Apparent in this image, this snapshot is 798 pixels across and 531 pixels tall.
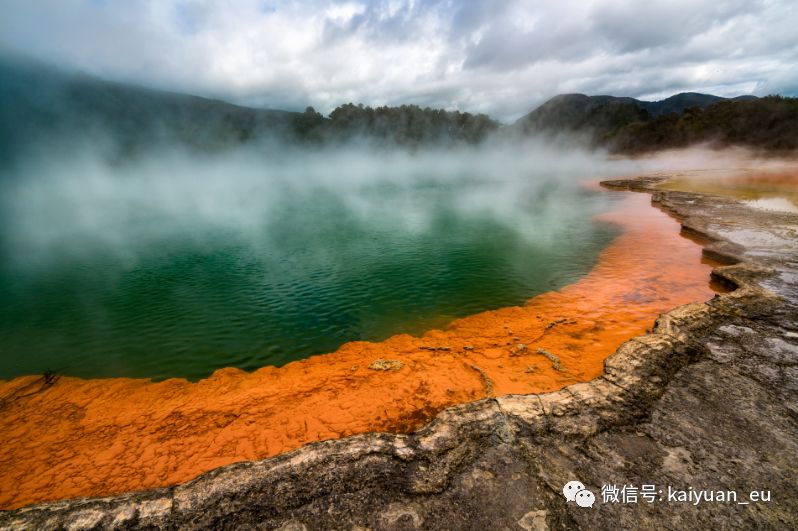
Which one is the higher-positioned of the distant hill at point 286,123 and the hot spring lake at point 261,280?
the distant hill at point 286,123

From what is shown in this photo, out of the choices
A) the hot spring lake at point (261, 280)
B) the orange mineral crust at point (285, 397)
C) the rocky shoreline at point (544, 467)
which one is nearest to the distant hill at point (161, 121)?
the hot spring lake at point (261, 280)

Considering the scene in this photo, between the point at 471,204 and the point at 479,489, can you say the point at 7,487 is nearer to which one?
the point at 479,489

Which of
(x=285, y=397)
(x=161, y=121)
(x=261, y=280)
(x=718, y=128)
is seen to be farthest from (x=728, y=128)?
(x=161, y=121)

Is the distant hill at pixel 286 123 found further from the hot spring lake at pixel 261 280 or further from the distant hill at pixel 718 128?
the hot spring lake at pixel 261 280

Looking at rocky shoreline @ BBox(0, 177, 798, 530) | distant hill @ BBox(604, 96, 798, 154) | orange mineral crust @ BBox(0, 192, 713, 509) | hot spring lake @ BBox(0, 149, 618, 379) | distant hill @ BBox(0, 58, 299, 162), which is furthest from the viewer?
distant hill @ BBox(0, 58, 299, 162)

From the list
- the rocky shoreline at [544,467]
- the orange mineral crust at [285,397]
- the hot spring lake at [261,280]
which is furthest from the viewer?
the hot spring lake at [261,280]

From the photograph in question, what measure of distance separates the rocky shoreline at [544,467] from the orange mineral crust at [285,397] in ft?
3.97

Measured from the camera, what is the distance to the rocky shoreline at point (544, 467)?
3273 millimetres

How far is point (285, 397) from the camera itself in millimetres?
6344

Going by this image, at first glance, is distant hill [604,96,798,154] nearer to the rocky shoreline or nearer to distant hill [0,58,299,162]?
the rocky shoreline

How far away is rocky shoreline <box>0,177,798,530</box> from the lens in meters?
3.27

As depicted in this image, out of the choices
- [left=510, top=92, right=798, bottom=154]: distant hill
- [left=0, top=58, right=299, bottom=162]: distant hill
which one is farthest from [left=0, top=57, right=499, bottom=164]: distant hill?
[left=510, top=92, right=798, bottom=154]: distant hill

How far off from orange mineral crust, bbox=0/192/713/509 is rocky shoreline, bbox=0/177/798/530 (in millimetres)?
1209

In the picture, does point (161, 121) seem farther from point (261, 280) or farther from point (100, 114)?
point (261, 280)
